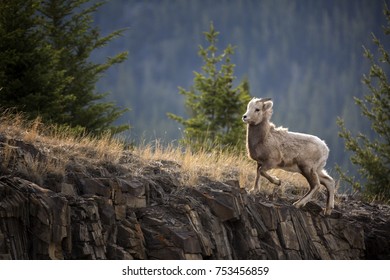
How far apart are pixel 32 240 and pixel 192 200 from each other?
274 centimetres

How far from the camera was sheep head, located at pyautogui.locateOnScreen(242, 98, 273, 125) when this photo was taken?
9547 millimetres

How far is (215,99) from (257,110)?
39.3ft

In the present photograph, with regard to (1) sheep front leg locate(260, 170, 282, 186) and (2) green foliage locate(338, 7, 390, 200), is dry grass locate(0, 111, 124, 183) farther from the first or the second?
(2) green foliage locate(338, 7, 390, 200)

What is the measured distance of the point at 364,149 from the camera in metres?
16.5

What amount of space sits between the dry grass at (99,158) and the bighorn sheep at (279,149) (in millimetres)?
636

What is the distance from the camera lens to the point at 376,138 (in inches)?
629

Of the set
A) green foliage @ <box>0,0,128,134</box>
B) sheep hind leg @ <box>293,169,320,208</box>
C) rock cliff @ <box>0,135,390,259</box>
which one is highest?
green foliage @ <box>0,0,128,134</box>

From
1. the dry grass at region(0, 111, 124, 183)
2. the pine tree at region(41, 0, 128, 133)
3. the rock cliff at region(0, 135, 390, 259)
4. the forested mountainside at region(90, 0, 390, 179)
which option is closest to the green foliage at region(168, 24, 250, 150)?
the forested mountainside at region(90, 0, 390, 179)

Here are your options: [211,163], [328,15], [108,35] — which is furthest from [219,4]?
[211,163]

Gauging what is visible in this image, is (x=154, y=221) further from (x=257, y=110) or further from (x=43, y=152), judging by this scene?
(x=257, y=110)

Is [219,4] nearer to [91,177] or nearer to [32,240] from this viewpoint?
[91,177]

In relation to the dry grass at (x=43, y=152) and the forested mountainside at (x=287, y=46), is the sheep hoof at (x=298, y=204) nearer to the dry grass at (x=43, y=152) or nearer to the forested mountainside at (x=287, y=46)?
the dry grass at (x=43, y=152)

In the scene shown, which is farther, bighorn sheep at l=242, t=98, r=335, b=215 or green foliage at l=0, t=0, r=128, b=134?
green foliage at l=0, t=0, r=128, b=134

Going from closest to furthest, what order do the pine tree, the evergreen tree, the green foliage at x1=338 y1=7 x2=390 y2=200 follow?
the evergreen tree
the green foliage at x1=338 y1=7 x2=390 y2=200
the pine tree
